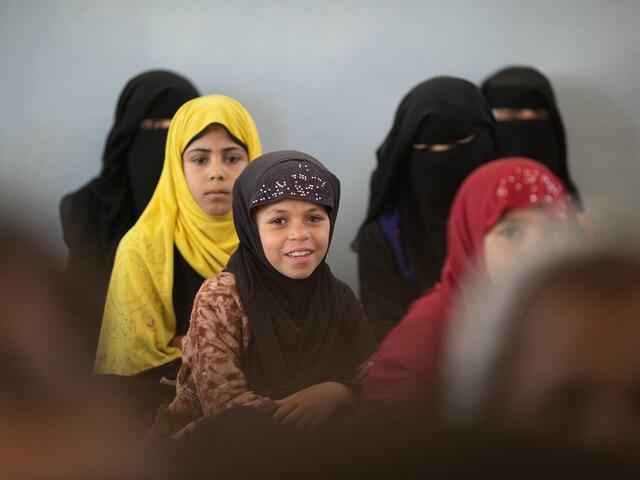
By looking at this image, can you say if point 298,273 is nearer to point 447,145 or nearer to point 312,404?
point 312,404

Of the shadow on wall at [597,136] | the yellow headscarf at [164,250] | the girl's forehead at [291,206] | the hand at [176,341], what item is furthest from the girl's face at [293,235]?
the shadow on wall at [597,136]

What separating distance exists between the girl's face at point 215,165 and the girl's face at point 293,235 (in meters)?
0.14

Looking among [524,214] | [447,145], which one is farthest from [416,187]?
[524,214]

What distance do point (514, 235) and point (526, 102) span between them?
428 mm

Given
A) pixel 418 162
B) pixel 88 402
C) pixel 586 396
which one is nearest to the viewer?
pixel 586 396

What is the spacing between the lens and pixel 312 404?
102cm

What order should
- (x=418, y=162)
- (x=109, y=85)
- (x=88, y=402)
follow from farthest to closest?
(x=109, y=85) < (x=418, y=162) < (x=88, y=402)

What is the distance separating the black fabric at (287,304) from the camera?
1.06 meters

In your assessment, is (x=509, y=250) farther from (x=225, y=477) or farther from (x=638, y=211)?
(x=225, y=477)

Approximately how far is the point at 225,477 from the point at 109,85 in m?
0.68

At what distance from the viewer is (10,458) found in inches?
31.7

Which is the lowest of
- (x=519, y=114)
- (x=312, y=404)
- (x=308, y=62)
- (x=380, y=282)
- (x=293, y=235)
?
(x=312, y=404)

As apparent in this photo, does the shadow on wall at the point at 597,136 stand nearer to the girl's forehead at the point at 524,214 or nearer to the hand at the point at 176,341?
the girl's forehead at the point at 524,214

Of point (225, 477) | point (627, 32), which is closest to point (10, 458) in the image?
point (225, 477)
